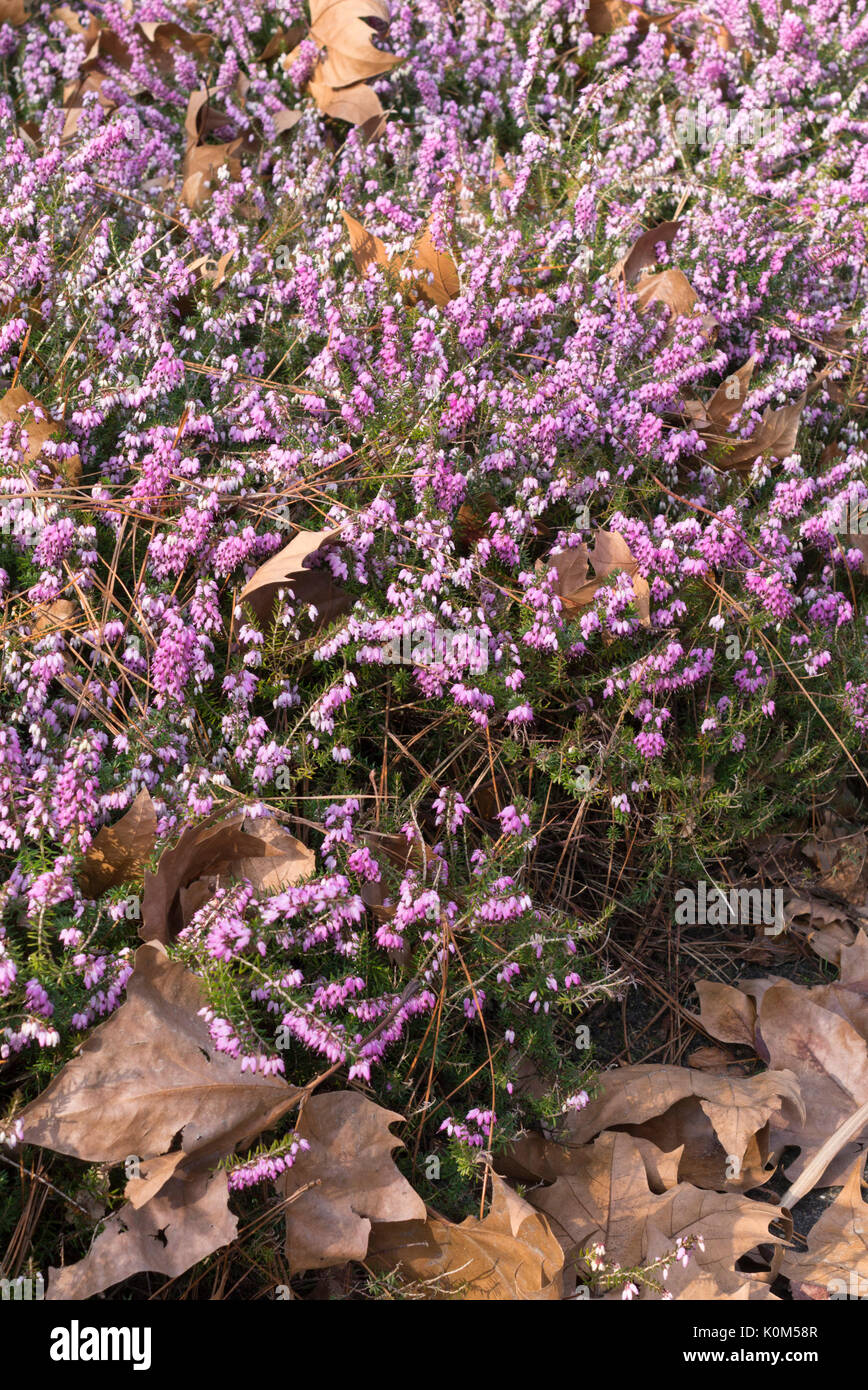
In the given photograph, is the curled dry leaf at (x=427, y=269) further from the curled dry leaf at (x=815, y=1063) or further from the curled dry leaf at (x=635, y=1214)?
the curled dry leaf at (x=635, y=1214)

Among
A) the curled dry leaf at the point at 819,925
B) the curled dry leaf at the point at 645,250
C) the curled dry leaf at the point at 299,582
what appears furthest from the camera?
the curled dry leaf at the point at 645,250

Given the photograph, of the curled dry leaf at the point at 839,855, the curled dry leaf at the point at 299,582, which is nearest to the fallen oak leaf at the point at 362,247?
the curled dry leaf at the point at 299,582

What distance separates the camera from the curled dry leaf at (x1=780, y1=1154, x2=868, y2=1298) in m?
2.94

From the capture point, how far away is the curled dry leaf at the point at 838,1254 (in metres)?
2.94

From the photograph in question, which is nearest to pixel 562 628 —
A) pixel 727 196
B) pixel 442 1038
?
pixel 442 1038

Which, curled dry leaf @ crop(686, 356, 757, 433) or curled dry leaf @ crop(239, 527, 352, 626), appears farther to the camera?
curled dry leaf @ crop(686, 356, 757, 433)

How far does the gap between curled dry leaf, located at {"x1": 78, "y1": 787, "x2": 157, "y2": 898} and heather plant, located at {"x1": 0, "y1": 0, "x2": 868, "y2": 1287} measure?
36 millimetres

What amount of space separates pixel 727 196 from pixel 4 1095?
424 centimetres

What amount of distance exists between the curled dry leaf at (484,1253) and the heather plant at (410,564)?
0.13 metres

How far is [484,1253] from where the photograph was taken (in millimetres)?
2740

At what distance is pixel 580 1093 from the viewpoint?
2996mm

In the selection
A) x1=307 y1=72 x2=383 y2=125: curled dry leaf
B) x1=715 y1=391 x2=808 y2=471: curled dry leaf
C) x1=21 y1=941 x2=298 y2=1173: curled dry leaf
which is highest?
x1=307 y1=72 x2=383 y2=125: curled dry leaf

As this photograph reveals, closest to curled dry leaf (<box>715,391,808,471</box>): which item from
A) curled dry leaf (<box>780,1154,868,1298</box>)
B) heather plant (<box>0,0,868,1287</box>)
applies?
heather plant (<box>0,0,868,1287</box>)

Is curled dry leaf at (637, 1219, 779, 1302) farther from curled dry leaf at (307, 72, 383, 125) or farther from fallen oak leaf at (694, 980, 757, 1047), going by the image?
curled dry leaf at (307, 72, 383, 125)
